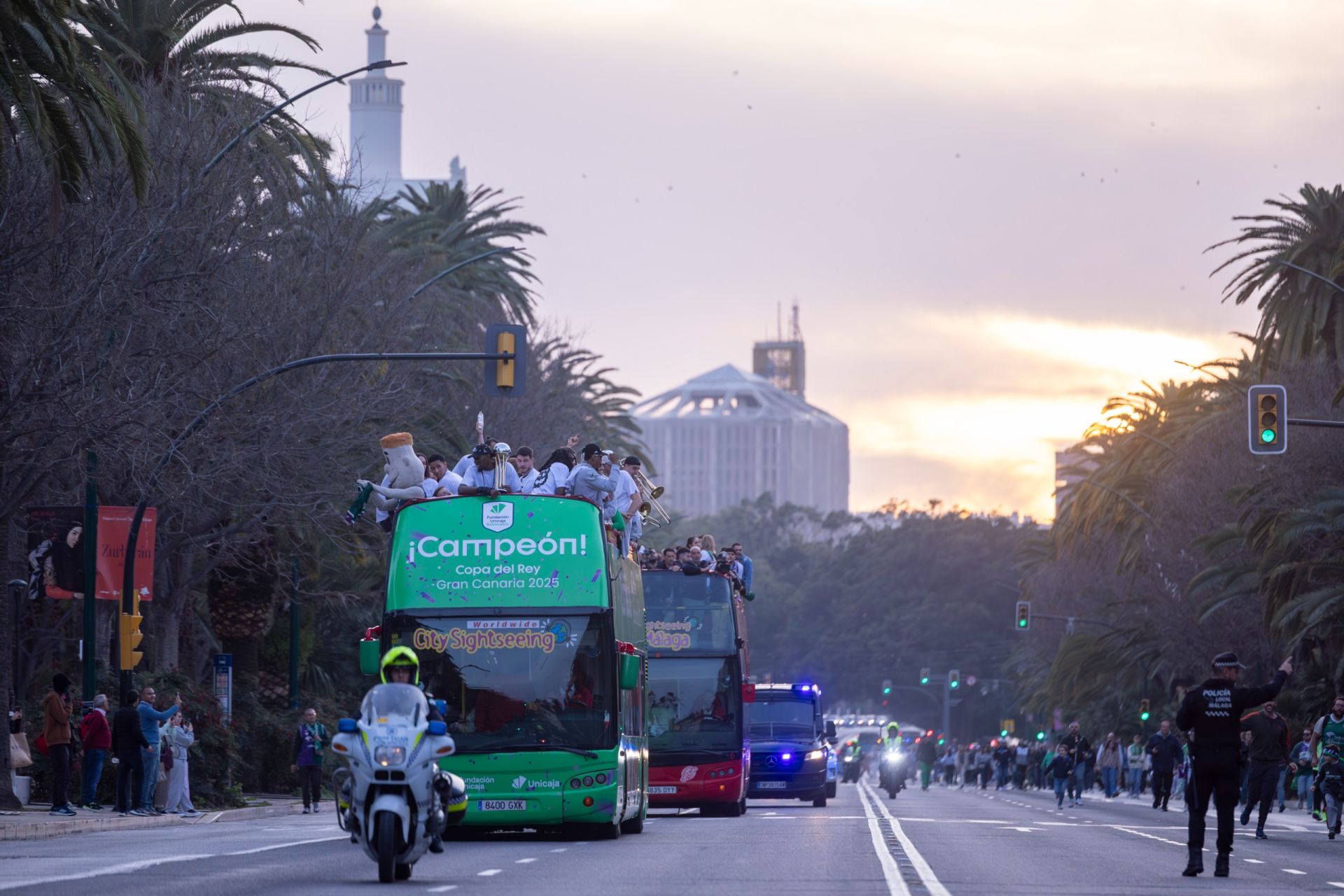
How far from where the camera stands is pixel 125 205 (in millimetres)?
28750

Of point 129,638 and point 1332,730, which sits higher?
→ point 129,638

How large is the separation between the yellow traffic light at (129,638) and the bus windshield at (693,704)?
7.64 m

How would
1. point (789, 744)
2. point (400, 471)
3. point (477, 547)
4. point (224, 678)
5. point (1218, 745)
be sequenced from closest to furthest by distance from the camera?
1. point (1218, 745)
2. point (477, 547)
3. point (400, 471)
4. point (224, 678)
5. point (789, 744)

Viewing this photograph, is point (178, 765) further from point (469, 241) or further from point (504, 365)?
point (469, 241)

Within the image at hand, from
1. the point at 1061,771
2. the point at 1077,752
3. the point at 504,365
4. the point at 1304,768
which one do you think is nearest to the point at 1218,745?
the point at 504,365

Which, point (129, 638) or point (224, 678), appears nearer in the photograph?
point (129, 638)

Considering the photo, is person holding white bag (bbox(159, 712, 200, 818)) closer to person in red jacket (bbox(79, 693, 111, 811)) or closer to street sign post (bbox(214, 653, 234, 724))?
person in red jacket (bbox(79, 693, 111, 811))

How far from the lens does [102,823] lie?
26.8 metres

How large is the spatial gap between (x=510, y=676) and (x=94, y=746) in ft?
33.4

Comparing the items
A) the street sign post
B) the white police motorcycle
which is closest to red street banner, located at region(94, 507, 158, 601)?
the street sign post

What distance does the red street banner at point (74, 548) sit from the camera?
99.7ft

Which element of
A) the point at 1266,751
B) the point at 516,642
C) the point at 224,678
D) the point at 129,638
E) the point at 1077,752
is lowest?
the point at 1077,752

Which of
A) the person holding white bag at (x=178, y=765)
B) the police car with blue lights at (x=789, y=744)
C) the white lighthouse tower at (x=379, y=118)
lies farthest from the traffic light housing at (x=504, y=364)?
the white lighthouse tower at (x=379, y=118)

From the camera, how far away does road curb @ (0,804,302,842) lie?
24391mm
